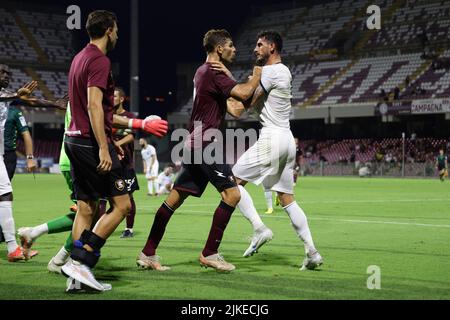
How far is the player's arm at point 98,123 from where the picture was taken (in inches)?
246

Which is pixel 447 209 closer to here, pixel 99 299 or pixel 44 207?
pixel 44 207

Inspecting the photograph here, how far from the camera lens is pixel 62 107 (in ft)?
27.9

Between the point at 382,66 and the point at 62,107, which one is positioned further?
the point at 382,66

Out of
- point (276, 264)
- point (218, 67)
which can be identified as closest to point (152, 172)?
point (276, 264)

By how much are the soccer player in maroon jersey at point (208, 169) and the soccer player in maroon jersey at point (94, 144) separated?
1205 mm

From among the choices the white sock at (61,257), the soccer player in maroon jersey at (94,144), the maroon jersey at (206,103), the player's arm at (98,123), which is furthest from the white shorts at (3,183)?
the player's arm at (98,123)

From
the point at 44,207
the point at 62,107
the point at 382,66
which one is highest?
the point at 382,66

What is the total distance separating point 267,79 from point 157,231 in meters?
2.05

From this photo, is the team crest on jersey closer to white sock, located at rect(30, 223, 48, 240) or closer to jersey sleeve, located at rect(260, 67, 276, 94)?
jersey sleeve, located at rect(260, 67, 276, 94)

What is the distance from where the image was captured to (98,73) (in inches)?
247

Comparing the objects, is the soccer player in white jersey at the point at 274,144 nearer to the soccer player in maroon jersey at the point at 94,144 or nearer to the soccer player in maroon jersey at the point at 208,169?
the soccer player in maroon jersey at the point at 208,169

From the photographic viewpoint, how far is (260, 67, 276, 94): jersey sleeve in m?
7.75
